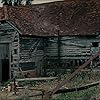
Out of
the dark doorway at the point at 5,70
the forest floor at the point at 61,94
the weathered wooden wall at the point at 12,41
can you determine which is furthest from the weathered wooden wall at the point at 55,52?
the forest floor at the point at 61,94

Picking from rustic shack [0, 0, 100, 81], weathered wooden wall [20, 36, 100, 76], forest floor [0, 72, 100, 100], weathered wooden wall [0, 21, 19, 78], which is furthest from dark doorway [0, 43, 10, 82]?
forest floor [0, 72, 100, 100]

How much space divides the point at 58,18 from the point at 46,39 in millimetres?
3236

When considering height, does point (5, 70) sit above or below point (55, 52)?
below

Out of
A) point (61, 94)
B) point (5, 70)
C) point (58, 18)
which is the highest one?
point (58, 18)

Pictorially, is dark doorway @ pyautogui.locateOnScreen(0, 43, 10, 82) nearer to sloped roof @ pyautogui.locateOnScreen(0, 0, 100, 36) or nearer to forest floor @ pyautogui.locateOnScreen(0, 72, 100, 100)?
sloped roof @ pyautogui.locateOnScreen(0, 0, 100, 36)

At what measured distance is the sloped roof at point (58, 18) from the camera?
24156 millimetres

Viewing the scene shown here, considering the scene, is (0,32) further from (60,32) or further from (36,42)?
(60,32)

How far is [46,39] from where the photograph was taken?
24656 millimetres

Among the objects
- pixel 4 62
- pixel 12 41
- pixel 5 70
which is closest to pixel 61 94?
pixel 12 41

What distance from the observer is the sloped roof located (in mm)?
24156

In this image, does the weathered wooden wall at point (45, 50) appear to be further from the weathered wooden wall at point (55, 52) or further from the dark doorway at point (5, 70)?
the dark doorway at point (5, 70)

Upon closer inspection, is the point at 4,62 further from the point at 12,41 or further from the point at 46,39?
the point at 46,39

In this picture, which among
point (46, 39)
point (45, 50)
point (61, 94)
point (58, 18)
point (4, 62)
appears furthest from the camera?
point (58, 18)

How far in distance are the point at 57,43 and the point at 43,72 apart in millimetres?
2601
